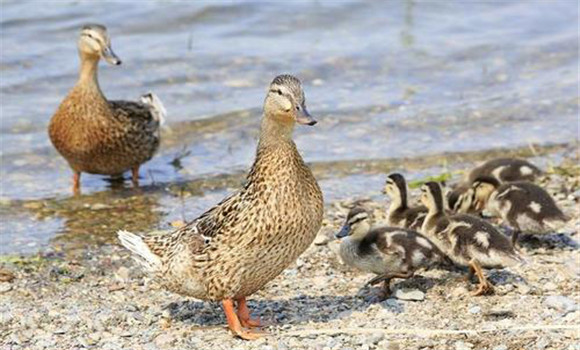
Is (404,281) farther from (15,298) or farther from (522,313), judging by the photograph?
(15,298)

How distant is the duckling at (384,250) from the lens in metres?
5.82

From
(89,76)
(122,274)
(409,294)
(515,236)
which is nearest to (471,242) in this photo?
(409,294)

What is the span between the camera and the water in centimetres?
834

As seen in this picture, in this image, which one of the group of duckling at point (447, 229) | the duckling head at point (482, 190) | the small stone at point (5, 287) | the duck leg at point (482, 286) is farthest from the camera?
the duckling head at point (482, 190)

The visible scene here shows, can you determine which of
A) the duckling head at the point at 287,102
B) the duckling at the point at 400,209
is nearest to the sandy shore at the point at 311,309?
the duckling at the point at 400,209

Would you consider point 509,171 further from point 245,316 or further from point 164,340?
point 164,340

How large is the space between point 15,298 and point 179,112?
4.44m

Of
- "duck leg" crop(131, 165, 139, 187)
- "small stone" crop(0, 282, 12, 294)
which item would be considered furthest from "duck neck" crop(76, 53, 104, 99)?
"small stone" crop(0, 282, 12, 294)

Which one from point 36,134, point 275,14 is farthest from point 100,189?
point 275,14

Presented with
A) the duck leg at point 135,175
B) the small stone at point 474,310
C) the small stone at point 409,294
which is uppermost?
the small stone at point 474,310

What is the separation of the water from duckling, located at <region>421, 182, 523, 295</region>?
1864mm

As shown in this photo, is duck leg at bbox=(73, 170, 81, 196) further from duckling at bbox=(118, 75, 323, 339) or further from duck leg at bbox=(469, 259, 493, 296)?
duck leg at bbox=(469, 259, 493, 296)

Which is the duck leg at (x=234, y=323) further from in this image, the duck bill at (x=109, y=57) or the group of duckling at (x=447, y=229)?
the duck bill at (x=109, y=57)

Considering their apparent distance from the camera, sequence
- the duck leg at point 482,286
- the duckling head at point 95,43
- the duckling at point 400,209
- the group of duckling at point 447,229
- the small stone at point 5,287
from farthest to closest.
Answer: the duckling head at point 95,43, the duckling at point 400,209, the small stone at point 5,287, the group of duckling at point 447,229, the duck leg at point 482,286
